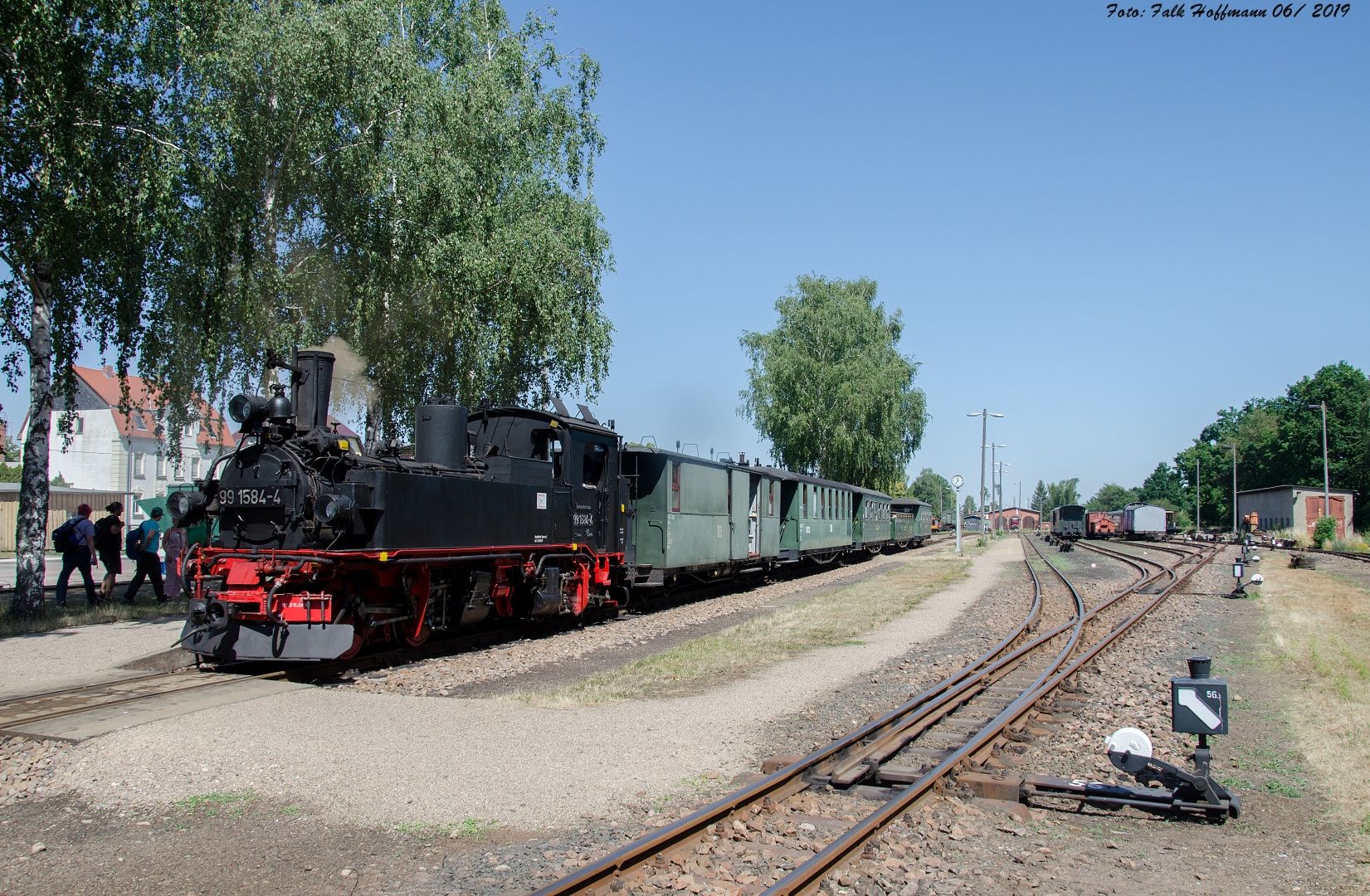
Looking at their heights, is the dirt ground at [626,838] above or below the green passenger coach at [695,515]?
below

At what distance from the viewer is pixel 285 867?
14.5 feet

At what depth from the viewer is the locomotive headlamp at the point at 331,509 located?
8.62m

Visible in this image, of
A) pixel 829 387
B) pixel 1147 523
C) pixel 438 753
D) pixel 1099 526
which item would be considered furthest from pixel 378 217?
pixel 1099 526

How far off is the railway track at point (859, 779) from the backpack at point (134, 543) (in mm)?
12977

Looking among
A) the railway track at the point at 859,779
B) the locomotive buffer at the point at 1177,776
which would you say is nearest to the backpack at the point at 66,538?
the railway track at the point at 859,779

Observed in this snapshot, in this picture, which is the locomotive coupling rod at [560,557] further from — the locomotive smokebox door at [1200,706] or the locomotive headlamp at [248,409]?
the locomotive smokebox door at [1200,706]

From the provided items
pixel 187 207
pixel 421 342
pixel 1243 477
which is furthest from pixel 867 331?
pixel 1243 477

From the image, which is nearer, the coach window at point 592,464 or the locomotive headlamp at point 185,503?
the locomotive headlamp at point 185,503

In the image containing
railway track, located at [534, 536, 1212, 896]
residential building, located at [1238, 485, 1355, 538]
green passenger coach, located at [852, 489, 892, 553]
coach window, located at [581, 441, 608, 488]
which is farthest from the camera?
residential building, located at [1238, 485, 1355, 538]

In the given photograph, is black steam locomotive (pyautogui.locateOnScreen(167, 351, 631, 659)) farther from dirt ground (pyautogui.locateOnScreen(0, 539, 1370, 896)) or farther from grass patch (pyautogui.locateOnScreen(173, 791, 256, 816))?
grass patch (pyautogui.locateOnScreen(173, 791, 256, 816))

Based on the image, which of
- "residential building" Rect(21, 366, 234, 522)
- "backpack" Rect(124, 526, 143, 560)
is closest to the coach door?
"backpack" Rect(124, 526, 143, 560)

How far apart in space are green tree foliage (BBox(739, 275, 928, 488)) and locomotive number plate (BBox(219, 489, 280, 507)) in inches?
1227

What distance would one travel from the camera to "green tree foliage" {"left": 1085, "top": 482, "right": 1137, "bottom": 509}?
145625 mm

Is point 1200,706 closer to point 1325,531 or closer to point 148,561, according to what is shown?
point 148,561
